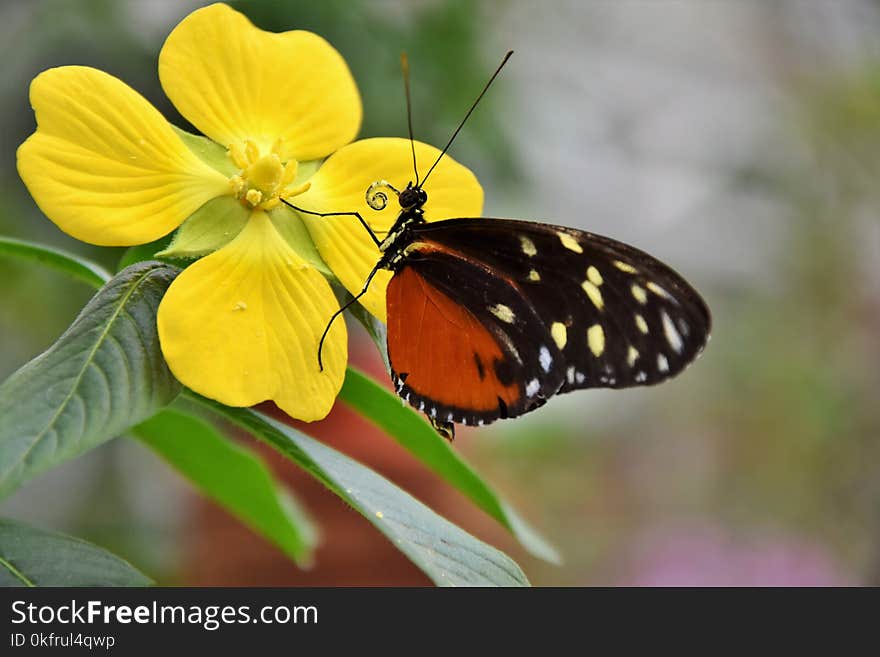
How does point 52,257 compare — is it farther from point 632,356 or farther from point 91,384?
point 632,356

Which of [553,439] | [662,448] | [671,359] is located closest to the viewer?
[671,359]

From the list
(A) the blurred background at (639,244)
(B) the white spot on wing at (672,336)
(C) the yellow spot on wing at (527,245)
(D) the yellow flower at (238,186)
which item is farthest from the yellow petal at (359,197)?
(A) the blurred background at (639,244)

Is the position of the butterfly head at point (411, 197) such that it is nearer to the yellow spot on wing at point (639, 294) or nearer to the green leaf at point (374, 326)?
the green leaf at point (374, 326)

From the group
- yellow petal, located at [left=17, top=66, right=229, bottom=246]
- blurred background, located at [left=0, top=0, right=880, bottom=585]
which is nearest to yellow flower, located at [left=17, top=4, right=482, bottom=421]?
yellow petal, located at [left=17, top=66, right=229, bottom=246]

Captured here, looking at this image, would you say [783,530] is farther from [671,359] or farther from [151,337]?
[151,337]

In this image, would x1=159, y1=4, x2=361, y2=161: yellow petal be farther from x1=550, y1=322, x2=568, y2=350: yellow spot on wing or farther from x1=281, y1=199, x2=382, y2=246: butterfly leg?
x1=550, y1=322, x2=568, y2=350: yellow spot on wing

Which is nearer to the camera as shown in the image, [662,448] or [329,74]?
[329,74]
